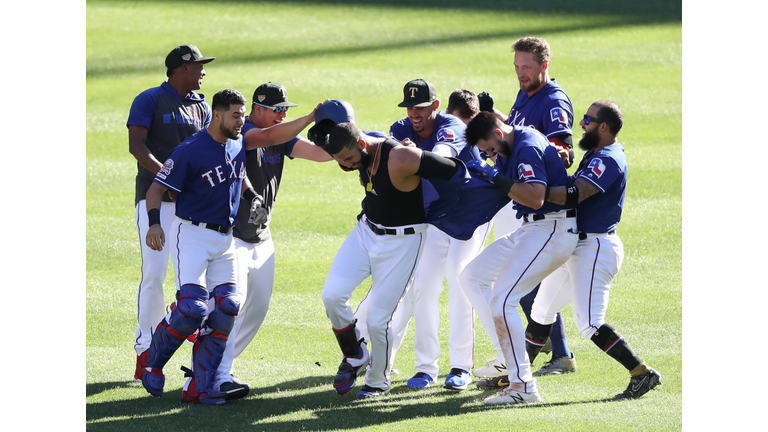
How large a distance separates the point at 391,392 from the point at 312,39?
1557 cm

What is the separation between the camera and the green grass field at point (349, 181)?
5.86 metres

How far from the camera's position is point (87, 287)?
9.12m

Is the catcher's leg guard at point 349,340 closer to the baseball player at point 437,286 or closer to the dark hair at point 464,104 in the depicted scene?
the baseball player at point 437,286

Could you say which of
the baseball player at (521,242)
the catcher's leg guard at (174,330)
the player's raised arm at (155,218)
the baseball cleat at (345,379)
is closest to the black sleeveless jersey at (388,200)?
the baseball player at (521,242)

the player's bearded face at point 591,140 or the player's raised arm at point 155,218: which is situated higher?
the player's bearded face at point 591,140

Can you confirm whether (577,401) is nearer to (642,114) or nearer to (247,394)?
(247,394)

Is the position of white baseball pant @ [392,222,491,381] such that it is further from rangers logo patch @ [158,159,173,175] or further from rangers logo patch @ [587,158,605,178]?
rangers logo patch @ [158,159,173,175]

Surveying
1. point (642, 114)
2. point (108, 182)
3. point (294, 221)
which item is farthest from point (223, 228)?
point (642, 114)

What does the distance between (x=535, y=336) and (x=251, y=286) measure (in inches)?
84.7

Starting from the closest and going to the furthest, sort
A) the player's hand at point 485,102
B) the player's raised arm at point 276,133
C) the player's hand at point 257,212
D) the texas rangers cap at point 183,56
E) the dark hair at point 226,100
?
the dark hair at point 226,100 < the player's raised arm at point 276,133 < the player's hand at point 257,212 < the texas rangers cap at point 183,56 < the player's hand at point 485,102

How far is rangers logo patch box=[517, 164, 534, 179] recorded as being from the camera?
574 cm

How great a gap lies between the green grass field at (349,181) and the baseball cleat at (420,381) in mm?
100

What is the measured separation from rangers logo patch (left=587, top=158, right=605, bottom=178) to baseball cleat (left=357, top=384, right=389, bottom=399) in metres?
2.07

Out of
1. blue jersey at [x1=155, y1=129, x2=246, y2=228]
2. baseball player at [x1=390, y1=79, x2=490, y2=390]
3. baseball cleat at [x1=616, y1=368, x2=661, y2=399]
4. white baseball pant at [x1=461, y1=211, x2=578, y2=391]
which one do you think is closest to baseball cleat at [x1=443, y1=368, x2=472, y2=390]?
baseball player at [x1=390, y1=79, x2=490, y2=390]
